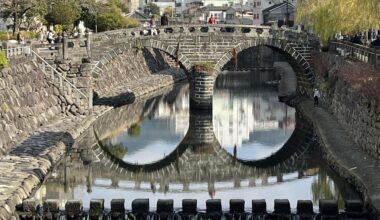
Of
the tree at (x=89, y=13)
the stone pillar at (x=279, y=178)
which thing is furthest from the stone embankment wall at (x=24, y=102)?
the tree at (x=89, y=13)

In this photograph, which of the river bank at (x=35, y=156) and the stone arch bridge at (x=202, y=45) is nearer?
the river bank at (x=35, y=156)

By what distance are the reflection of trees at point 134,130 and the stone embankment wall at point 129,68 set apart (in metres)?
6.32

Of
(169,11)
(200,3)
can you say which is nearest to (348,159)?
(169,11)

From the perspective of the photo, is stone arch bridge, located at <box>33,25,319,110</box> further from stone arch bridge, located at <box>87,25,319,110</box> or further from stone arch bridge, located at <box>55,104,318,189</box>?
stone arch bridge, located at <box>55,104,318,189</box>

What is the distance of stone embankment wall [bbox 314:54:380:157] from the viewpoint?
87.1ft

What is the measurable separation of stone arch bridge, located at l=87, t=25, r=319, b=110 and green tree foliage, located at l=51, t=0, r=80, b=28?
1482 cm

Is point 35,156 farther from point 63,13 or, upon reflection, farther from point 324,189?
point 63,13

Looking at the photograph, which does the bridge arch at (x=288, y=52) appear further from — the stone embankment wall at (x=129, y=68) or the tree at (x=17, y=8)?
the tree at (x=17, y=8)

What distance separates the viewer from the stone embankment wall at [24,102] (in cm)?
2977

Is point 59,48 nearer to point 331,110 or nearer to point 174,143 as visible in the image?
point 174,143

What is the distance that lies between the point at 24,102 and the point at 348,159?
14.8 metres

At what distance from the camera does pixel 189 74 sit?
152 feet

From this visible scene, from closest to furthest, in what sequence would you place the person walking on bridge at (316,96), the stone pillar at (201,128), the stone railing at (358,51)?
the stone railing at (358,51)
the stone pillar at (201,128)
the person walking on bridge at (316,96)

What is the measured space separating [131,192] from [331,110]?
16.5m
